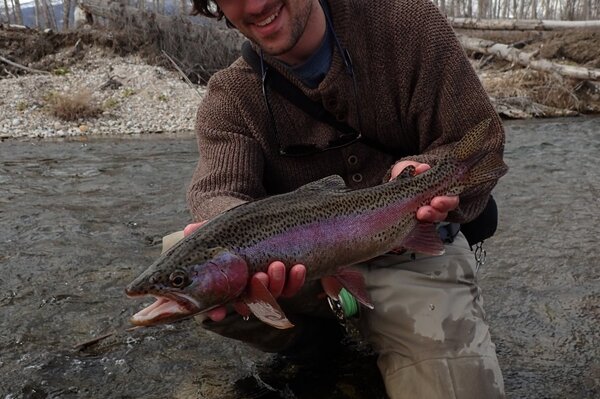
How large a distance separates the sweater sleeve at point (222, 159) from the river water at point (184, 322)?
34.6 inches

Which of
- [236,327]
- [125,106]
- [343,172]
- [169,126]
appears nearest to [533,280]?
[343,172]

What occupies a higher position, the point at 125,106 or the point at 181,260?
the point at 181,260

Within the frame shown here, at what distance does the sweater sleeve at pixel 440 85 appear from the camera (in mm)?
2990

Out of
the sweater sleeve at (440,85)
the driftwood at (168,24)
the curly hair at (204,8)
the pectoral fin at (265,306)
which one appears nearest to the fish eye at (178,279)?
the pectoral fin at (265,306)

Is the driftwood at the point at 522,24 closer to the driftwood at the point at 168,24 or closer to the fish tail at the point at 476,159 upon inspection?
the driftwood at the point at 168,24

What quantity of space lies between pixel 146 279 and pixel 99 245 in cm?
360

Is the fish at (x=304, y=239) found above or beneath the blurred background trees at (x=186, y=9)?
above

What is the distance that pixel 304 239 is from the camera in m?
2.30

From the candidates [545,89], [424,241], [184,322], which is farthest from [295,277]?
[545,89]

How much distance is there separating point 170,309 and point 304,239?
1.91ft

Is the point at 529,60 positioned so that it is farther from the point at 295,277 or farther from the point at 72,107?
the point at 295,277

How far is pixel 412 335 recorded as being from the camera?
261 cm

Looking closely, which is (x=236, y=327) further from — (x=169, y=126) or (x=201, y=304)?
(x=169, y=126)

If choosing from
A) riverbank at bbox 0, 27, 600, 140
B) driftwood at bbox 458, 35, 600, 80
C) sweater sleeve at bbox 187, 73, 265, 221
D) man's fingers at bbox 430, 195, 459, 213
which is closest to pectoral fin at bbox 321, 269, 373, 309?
man's fingers at bbox 430, 195, 459, 213
